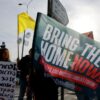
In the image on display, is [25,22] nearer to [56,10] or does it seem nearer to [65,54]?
[56,10]

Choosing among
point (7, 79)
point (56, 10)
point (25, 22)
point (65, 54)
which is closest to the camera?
point (65, 54)

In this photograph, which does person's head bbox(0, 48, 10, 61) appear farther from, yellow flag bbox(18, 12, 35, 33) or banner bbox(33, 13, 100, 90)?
banner bbox(33, 13, 100, 90)

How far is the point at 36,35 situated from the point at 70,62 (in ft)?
2.57

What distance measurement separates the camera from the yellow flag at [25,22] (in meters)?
9.69

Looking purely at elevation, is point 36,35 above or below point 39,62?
above

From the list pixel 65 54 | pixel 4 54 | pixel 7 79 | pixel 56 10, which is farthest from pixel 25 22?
pixel 65 54

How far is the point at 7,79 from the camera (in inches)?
329

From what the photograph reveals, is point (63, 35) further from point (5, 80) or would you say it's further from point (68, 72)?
point (5, 80)

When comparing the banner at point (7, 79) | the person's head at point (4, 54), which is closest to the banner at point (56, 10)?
the banner at point (7, 79)

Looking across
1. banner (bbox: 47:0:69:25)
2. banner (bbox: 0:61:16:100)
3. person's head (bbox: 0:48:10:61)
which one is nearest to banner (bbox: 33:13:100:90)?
banner (bbox: 47:0:69:25)

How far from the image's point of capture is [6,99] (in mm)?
8164

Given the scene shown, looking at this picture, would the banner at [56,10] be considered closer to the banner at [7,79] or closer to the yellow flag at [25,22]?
the banner at [7,79]

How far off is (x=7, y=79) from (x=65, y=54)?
1.85 m

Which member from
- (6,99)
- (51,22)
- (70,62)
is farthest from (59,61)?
(6,99)
